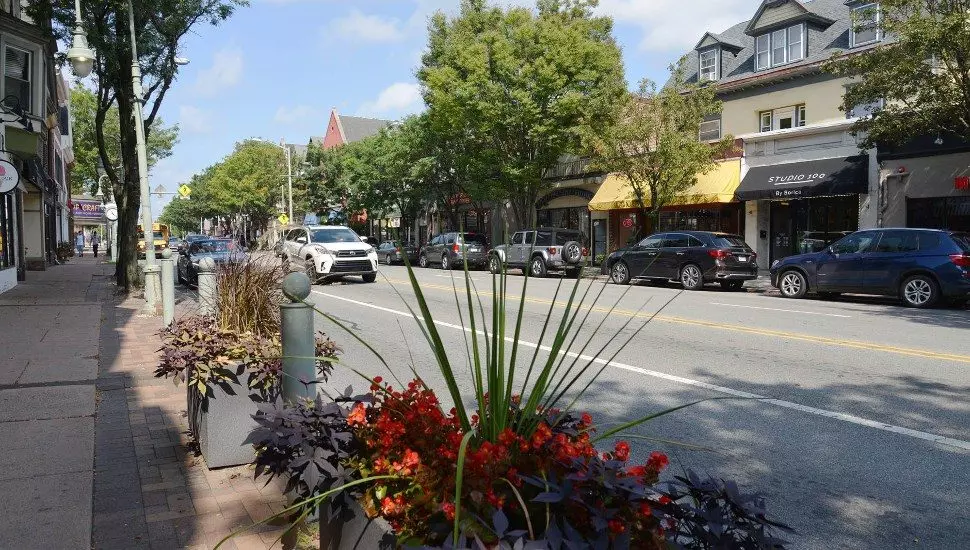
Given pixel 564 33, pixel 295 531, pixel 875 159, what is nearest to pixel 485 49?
pixel 564 33

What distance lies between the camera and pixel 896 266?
15078 millimetres

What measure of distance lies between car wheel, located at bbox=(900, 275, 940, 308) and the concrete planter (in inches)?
568

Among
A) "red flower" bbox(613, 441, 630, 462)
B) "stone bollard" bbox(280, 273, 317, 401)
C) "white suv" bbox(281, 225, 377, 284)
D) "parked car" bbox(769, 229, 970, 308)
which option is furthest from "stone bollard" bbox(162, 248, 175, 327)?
"parked car" bbox(769, 229, 970, 308)

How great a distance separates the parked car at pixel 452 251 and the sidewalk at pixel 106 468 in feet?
74.4

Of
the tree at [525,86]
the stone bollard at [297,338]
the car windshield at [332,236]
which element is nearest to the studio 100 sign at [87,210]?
the tree at [525,86]

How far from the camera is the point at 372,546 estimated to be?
2.38 meters

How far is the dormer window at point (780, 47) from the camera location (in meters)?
24.8

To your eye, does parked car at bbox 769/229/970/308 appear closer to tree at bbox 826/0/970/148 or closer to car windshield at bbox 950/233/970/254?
car windshield at bbox 950/233/970/254

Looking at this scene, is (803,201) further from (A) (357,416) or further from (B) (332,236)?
(A) (357,416)

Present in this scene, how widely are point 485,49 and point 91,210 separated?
51925 mm

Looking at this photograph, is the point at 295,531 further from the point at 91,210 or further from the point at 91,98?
the point at 91,210

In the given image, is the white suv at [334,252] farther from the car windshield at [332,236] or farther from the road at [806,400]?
the road at [806,400]

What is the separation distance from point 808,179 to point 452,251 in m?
15.0

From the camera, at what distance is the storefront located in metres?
25.2
